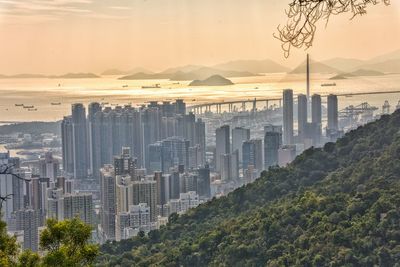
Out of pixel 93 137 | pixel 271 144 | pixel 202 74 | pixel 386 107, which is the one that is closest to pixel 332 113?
pixel 271 144

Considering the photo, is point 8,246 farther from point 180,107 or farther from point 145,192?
point 180,107

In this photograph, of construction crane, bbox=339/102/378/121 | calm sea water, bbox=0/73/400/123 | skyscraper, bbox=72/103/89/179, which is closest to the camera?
construction crane, bbox=339/102/378/121

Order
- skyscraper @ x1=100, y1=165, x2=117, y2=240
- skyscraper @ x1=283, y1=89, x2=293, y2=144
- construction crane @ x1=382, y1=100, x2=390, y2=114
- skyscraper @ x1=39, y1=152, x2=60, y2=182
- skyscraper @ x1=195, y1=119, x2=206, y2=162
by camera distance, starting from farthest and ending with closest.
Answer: skyscraper @ x1=195, y1=119, x2=206, y2=162 → skyscraper @ x1=283, y1=89, x2=293, y2=144 → skyscraper @ x1=39, y1=152, x2=60, y2=182 → construction crane @ x1=382, y1=100, x2=390, y2=114 → skyscraper @ x1=100, y1=165, x2=117, y2=240

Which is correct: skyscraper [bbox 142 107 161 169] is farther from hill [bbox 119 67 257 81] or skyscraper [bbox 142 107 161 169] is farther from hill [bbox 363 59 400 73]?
hill [bbox 363 59 400 73]

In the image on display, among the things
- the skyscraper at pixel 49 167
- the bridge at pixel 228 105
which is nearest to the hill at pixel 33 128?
the skyscraper at pixel 49 167

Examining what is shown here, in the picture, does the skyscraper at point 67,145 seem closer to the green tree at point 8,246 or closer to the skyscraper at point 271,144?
the skyscraper at point 271,144

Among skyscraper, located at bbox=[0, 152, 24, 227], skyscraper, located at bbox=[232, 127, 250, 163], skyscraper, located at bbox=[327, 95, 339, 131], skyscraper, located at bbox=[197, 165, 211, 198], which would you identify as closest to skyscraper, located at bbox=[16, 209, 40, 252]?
skyscraper, located at bbox=[0, 152, 24, 227]

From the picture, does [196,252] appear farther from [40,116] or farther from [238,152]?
[40,116]
